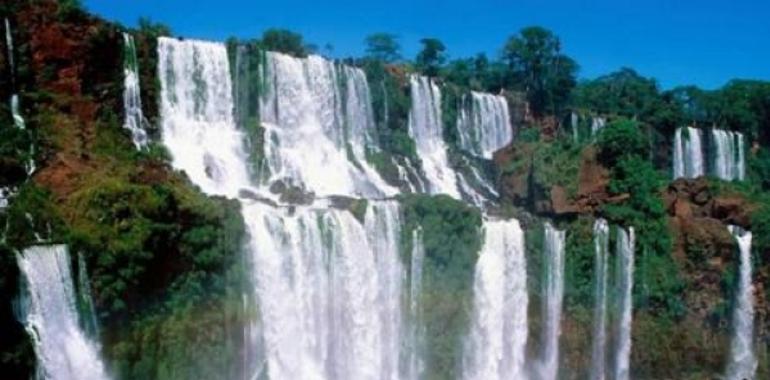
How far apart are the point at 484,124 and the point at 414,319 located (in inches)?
618

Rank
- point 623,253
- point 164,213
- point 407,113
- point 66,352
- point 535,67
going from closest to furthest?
point 66,352 → point 164,213 → point 623,253 → point 407,113 → point 535,67

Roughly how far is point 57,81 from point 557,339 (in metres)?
16.0

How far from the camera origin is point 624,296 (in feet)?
109

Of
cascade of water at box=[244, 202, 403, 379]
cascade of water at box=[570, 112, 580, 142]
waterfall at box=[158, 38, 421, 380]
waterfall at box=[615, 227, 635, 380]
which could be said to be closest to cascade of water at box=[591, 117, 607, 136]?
cascade of water at box=[570, 112, 580, 142]

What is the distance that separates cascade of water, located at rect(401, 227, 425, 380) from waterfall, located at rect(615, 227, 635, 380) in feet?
22.3

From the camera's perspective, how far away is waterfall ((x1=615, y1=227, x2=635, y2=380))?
32.9m

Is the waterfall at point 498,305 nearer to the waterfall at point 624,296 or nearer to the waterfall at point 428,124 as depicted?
the waterfall at point 624,296

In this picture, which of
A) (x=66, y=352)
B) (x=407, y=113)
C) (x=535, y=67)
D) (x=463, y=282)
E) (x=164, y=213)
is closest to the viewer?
(x=66, y=352)

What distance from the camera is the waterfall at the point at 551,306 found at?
31.9 m

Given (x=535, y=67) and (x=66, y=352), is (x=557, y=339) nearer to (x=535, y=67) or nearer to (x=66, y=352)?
(x=66, y=352)

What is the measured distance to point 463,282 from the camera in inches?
1216

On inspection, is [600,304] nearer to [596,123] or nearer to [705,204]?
[705,204]

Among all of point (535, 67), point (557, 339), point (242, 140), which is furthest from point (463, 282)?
point (535, 67)

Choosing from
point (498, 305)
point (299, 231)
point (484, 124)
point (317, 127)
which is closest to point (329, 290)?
point (299, 231)
